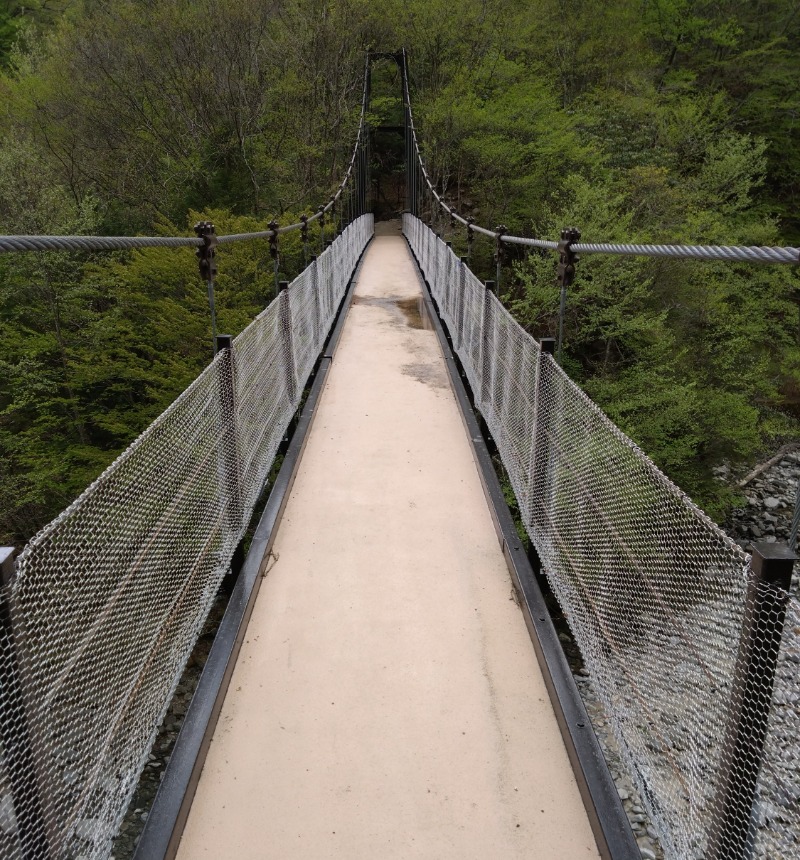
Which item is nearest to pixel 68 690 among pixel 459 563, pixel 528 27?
pixel 459 563

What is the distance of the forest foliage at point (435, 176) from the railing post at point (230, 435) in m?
8.27

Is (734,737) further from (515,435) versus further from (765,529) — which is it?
(765,529)

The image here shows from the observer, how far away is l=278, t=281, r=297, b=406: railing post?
4.33 metres

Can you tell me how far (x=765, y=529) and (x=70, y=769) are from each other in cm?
1413

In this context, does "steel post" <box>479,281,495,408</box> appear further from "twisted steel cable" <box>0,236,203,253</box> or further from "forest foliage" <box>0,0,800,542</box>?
"forest foliage" <box>0,0,800,542</box>

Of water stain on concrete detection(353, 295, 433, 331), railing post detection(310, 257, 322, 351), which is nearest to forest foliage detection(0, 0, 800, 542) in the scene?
water stain on concrete detection(353, 295, 433, 331)

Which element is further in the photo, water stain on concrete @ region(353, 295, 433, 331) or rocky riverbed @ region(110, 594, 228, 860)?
water stain on concrete @ region(353, 295, 433, 331)

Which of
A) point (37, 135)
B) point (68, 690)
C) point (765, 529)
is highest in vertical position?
point (37, 135)

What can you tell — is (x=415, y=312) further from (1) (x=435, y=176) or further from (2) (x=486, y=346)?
(1) (x=435, y=176)

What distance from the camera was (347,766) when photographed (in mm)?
1947

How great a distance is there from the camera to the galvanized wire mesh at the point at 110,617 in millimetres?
1266

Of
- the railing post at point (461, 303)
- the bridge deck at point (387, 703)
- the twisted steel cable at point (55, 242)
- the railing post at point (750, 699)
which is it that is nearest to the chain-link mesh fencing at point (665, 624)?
the railing post at point (750, 699)

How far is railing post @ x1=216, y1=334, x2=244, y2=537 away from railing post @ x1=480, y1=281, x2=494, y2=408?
200cm

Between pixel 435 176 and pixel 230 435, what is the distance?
20.8 meters
